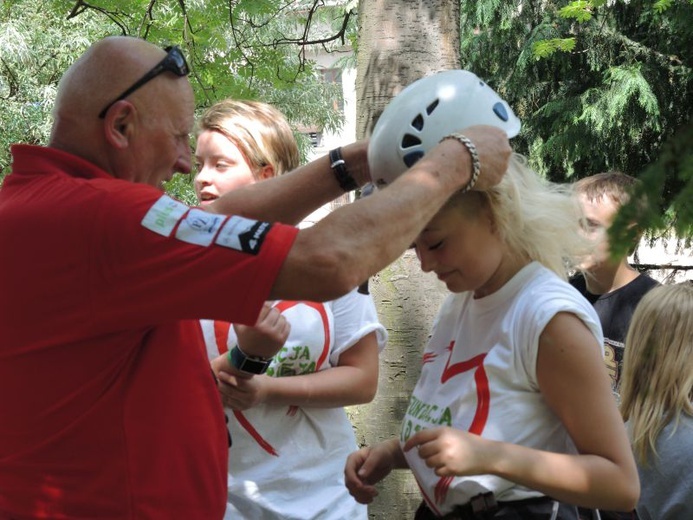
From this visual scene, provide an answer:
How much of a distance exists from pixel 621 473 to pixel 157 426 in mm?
1143

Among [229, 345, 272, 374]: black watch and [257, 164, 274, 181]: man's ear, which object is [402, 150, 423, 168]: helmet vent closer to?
[229, 345, 272, 374]: black watch

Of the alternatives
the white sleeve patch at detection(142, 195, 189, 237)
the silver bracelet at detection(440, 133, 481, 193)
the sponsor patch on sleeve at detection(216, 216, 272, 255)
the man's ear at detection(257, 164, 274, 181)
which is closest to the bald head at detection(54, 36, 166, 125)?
the white sleeve patch at detection(142, 195, 189, 237)

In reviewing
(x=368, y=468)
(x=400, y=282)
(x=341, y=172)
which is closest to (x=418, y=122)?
(x=341, y=172)

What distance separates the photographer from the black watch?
2920 mm

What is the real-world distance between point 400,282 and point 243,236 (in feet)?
8.37

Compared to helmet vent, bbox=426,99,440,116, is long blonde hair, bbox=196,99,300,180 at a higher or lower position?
lower

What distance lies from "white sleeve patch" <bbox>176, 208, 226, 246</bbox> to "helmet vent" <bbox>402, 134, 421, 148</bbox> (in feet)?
1.89

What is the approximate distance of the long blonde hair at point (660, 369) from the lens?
340 cm

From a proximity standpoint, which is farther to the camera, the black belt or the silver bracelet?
the black belt

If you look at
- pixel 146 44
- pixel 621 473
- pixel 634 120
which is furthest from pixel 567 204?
pixel 634 120

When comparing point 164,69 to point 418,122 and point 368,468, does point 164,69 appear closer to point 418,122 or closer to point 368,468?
point 418,122

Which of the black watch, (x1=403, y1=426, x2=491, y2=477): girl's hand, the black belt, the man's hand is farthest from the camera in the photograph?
the black watch

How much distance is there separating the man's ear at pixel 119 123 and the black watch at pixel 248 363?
32.2 inches

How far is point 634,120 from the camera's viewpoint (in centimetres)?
1267
